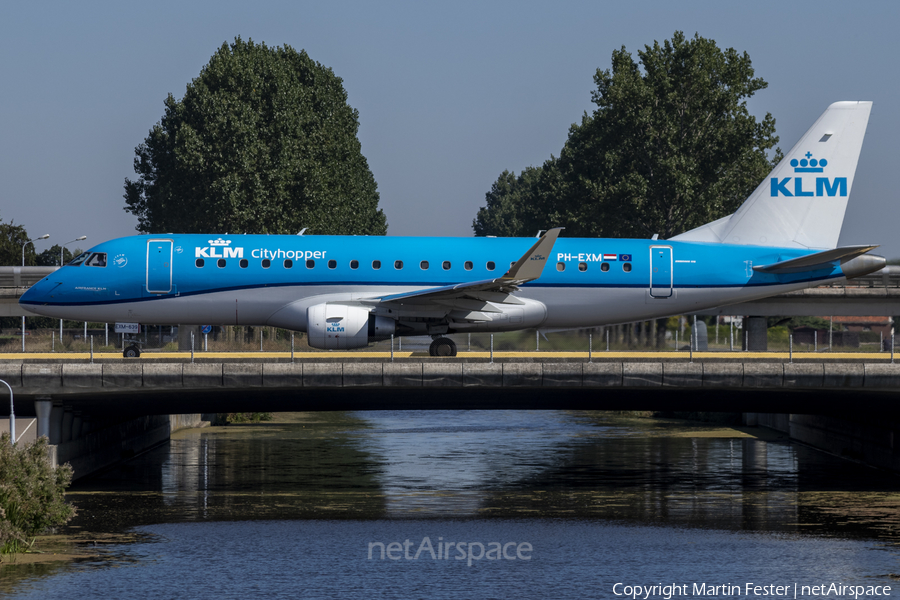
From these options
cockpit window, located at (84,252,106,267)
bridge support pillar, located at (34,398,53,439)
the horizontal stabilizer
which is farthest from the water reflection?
the horizontal stabilizer

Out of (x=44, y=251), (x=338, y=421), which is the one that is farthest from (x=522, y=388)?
(x=44, y=251)

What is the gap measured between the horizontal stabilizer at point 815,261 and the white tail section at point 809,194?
2459 millimetres

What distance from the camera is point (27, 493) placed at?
37531mm

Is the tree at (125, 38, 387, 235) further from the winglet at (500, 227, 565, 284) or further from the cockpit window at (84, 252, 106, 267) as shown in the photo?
the winglet at (500, 227, 565, 284)

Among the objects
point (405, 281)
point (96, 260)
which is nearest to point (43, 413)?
point (96, 260)

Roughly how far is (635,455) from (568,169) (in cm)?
6041

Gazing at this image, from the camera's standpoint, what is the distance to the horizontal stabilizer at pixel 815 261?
44688 mm

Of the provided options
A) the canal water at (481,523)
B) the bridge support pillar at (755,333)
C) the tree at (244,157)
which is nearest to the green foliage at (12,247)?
the tree at (244,157)

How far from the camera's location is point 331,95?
121 metres

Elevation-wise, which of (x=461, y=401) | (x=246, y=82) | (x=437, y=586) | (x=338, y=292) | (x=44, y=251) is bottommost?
(x=437, y=586)

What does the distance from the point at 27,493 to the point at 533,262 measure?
19.8m

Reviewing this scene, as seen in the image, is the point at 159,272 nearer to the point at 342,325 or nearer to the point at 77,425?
the point at 342,325

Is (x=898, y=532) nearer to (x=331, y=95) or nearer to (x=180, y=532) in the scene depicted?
(x=180, y=532)

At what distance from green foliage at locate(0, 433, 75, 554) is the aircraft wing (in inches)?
520
